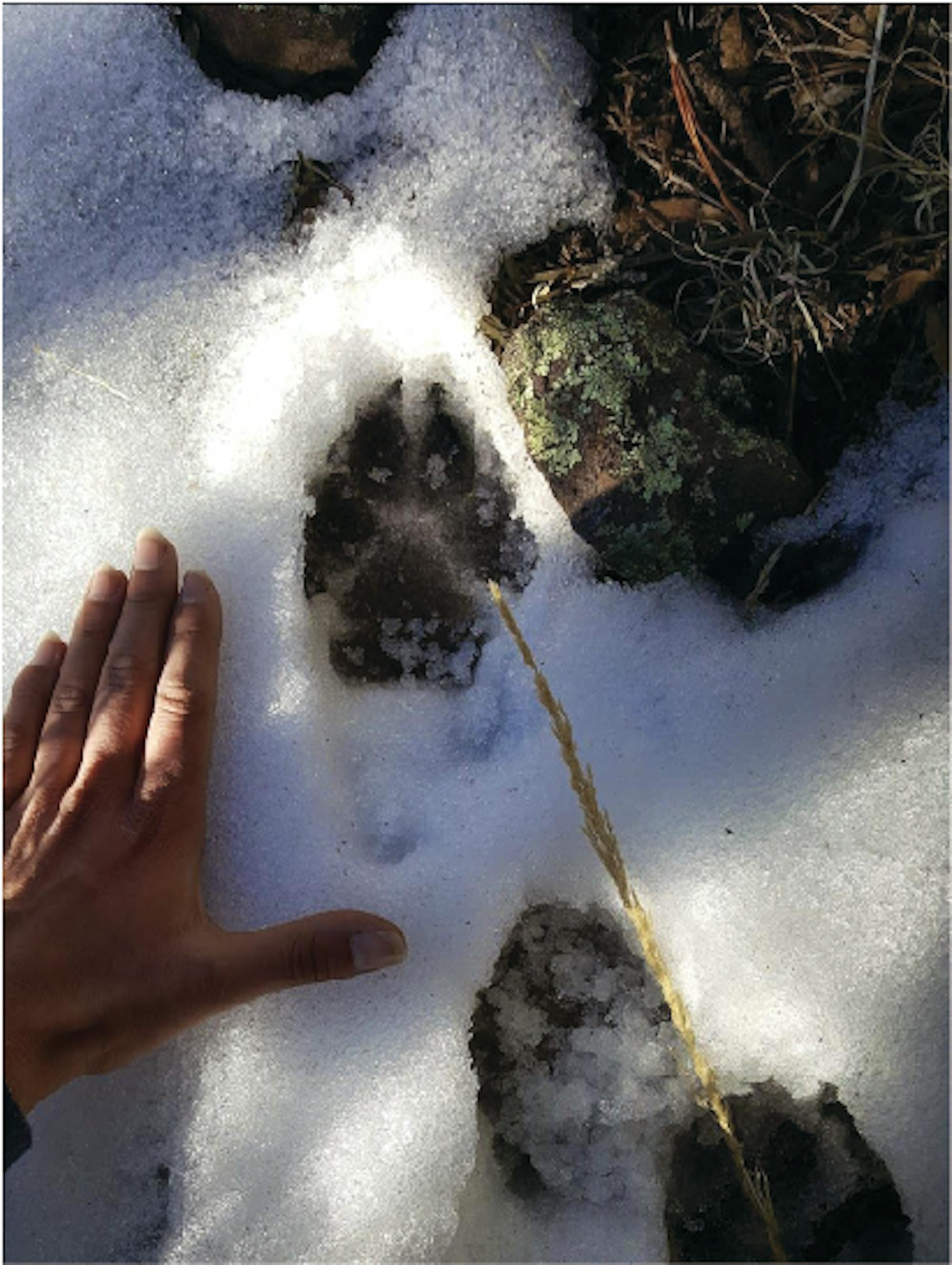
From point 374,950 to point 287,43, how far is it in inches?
65.4

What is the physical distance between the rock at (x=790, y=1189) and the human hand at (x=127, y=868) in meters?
0.71

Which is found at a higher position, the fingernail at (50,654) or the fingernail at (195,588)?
the fingernail at (195,588)

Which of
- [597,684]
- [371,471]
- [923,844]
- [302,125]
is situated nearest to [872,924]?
[923,844]

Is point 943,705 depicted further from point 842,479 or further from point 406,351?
point 406,351

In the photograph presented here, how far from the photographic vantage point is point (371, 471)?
200 centimetres

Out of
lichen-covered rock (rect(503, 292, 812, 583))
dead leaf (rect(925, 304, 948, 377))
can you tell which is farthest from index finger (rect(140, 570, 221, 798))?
dead leaf (rect(925, 304, 948, 377))

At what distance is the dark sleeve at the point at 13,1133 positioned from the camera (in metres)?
1.73

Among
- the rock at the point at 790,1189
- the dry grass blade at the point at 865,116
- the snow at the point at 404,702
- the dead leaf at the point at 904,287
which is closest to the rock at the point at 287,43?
the snow at the point at 404,702

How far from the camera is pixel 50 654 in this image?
202 centimetres

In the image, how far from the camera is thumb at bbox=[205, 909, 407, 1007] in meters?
1.82

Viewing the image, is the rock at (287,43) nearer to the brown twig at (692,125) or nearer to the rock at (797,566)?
the brown twig at (692,125)

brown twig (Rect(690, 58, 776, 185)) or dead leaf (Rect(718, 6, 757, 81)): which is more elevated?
dead leaf (Rect(718, 6, 757, 81))

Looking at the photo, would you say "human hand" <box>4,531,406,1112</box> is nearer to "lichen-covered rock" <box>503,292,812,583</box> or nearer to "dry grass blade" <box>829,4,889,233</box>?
"lichen-covered rock" <box>503,292,812,583</box>

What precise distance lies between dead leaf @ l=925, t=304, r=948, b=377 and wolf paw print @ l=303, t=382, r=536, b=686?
780 millimetres
